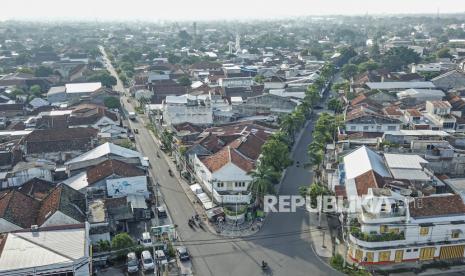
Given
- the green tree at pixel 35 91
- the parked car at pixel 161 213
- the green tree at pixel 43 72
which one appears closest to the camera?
the parked car at pixel 161 213

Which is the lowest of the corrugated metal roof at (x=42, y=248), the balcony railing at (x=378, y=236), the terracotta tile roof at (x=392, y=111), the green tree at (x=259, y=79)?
the balcony railing at (x=378, y=236)

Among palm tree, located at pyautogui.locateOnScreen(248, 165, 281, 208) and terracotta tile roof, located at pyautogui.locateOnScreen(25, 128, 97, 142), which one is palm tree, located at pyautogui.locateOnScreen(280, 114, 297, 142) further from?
terracotta tile roof, located at pyautogui.locateOnScreen(25, 128, 97, 142)

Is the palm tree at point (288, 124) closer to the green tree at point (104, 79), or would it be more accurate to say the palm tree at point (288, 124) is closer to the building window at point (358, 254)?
the building window at point (358, 254)

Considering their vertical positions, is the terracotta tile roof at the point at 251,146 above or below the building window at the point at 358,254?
above

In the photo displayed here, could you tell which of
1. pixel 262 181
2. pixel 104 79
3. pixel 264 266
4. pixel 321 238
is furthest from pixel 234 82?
pixel 264 266

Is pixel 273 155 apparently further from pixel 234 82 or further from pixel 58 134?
pixel 234 82

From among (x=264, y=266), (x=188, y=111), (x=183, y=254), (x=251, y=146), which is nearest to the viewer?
(x=264, y=266)

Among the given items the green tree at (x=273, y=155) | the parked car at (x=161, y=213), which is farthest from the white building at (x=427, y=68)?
the parked car at (x=161, y=213)
